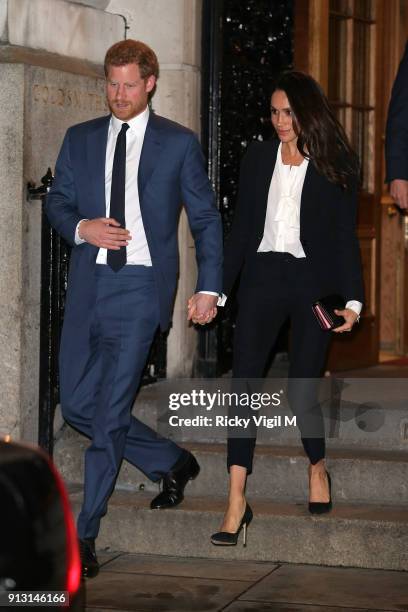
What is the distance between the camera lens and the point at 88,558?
6238 mm

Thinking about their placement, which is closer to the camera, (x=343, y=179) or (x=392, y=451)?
(x=343, y=179)

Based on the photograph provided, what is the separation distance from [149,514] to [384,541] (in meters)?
1.15

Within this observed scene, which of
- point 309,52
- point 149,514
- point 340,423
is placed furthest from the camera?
point 309,52

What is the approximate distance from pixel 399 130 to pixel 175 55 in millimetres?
2297

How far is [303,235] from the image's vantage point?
6363 millimetres

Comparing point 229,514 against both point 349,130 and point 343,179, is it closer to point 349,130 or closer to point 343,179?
point 343,179

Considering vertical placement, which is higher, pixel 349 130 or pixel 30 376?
pixel 349 130

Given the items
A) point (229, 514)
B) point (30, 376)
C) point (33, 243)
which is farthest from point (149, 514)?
point (33, 243)

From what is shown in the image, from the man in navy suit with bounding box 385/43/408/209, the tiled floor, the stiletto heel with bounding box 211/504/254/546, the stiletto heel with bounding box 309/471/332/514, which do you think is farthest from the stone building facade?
the man in navy suit with bounding box 385/43/408/209

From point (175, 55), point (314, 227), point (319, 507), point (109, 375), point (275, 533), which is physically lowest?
point (275, 533)

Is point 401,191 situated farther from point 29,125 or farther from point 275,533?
point 29,125

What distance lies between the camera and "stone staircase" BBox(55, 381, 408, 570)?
6.48 metres

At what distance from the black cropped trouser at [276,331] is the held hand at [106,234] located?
0.62 metres

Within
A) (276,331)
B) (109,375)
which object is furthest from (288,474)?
(109,375)
